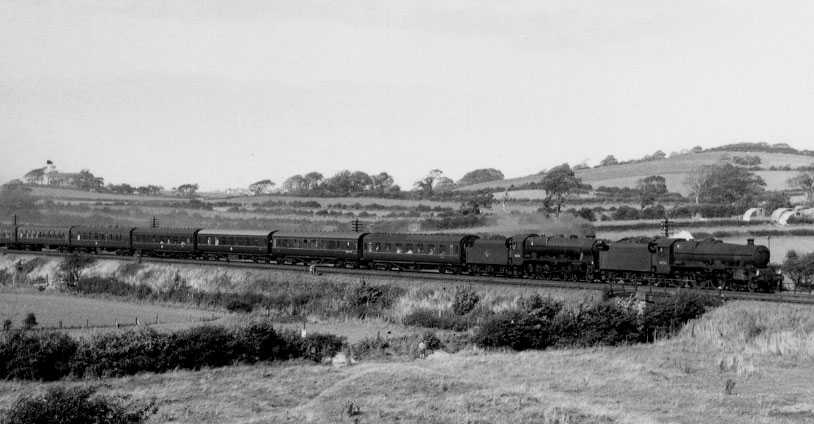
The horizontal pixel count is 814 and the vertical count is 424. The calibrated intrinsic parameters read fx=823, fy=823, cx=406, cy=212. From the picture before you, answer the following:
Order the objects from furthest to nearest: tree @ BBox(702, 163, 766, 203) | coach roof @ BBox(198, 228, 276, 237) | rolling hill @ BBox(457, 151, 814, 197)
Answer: rolling hill @ BBox(457, 151, 814, 197), tree @ BBox(702, 163, 766, 203), coach roof @ BBox(198, 228, 276, 237)

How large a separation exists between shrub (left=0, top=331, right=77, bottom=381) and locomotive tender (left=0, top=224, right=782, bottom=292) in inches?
942

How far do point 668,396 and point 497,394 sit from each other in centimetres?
593

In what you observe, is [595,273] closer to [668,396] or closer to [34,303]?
[668,396]

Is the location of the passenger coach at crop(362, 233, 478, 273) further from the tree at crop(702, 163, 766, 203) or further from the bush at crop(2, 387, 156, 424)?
the tree at crop(702, 163, 766, 203)

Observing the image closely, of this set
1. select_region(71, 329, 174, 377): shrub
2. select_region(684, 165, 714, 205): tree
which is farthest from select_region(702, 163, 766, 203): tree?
select_region(71, 329, 174, 377): shrub

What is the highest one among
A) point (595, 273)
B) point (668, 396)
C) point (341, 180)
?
point (341, 180)

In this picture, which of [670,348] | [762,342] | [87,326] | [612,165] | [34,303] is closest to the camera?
[762,342]

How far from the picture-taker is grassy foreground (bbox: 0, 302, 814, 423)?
26531 mm

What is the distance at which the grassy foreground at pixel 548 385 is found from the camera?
1045 inches

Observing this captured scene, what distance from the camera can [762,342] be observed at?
3347cm

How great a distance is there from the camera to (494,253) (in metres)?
49.8

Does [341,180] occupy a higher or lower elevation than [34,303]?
higher

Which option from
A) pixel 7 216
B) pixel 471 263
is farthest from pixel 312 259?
pixel 7 216

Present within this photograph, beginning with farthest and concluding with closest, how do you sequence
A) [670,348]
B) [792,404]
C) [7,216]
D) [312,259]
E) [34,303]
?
[7,216] < [312,259] < [34,303] < [670,348] < [792,404]
